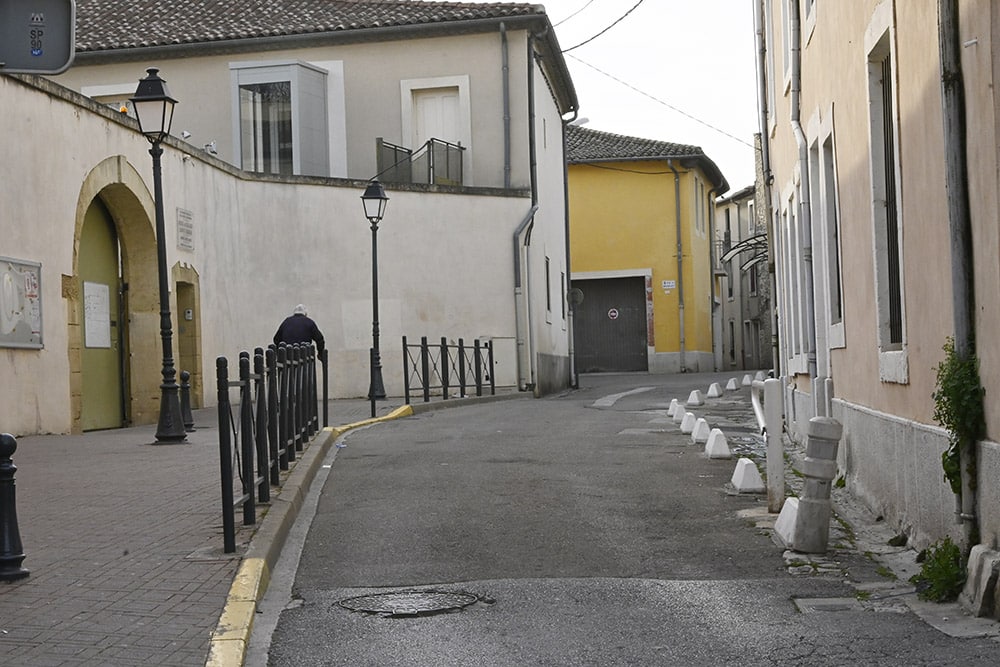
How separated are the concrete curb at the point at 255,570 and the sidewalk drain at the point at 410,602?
0.46 meters

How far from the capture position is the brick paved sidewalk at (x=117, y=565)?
4.97 metres

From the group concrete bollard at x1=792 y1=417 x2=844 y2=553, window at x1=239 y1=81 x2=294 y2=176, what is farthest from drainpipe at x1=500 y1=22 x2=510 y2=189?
concrete bollard at x1=792 y1=417 x2=844 y2=553

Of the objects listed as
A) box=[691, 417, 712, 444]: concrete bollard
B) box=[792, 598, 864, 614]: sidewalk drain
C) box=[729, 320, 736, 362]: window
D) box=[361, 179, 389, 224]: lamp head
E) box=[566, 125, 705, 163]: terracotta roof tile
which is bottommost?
box=[792, 598, 864, 614]: sidewalk drain

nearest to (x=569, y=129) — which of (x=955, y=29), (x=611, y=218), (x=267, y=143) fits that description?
(x=611, y=218)

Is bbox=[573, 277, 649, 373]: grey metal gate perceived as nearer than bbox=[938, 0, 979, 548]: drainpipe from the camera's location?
No

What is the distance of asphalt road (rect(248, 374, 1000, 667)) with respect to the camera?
5.06 metres

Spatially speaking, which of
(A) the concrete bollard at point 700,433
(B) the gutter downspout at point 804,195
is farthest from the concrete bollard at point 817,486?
(A) the concrete bollard at point 700,433

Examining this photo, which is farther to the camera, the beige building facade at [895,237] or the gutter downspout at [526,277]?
the gutter downspout at [526,277]

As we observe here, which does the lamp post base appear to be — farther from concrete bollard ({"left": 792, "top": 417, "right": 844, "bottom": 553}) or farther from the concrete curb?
concrete bollard ({"left": 792, "top": 417, "right": 844, "bottom": 553})

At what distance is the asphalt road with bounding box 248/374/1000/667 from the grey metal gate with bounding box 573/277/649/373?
30.4 meters

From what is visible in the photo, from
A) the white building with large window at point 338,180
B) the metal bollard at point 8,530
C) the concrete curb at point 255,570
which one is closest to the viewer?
the concrete curb at point 255,570

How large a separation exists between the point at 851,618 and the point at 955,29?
2623 mm

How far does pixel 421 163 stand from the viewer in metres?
25.7

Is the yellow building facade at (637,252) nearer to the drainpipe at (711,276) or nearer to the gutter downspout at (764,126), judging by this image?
the drainpipe at (711,276)
